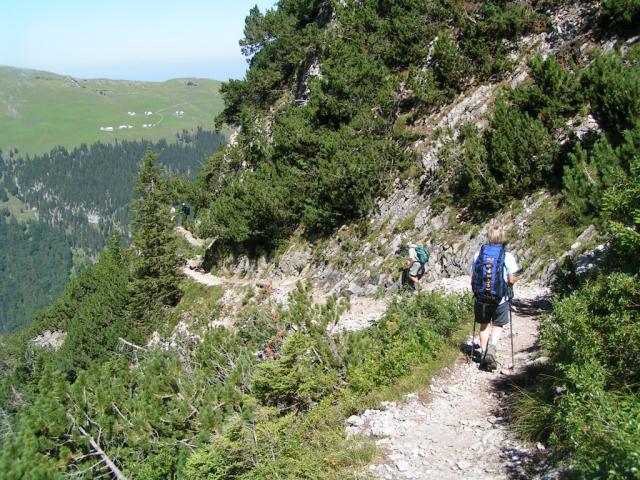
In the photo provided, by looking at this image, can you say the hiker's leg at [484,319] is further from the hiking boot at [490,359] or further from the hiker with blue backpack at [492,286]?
the hiking boot at [490,359]

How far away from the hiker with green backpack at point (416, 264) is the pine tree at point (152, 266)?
22.1 meters

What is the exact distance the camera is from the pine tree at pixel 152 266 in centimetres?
3253

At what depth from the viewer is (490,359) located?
780 cm

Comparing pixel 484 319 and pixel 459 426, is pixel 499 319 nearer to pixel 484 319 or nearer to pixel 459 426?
pixel 484 319

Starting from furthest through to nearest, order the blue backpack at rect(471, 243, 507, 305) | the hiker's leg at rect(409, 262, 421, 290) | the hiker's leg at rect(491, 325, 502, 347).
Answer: the hiker's leg at rect(409, 262, 421, 290) → the hiker's leg at rect(491, 325, 502, 347) → the blue backpack at rect(471, 243, 507, 305)

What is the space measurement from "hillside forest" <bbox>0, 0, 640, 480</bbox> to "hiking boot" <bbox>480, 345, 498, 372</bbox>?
2.58 ft

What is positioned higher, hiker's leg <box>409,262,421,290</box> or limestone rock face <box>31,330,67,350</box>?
hiker's leg <box>409,262,421,290</box>

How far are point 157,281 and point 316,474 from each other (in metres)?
28.8

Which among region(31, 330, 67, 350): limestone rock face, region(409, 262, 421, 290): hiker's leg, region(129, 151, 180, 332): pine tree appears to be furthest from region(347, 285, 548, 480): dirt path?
region(31, 330, 67, 350): limestone rock face

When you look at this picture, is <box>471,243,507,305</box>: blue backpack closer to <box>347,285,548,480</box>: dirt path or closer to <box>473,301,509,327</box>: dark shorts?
<box>473,301,509,327</box>: dark shorts

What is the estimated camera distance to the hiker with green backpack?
14.5 metres

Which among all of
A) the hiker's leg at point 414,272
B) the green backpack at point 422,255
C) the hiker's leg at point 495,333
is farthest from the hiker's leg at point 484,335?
the hiker's leg at point 414,272

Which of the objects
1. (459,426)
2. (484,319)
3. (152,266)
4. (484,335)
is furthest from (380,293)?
(152,266)

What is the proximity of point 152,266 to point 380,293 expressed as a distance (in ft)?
69.7
